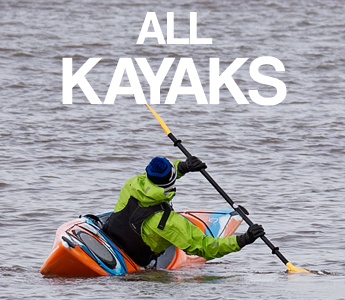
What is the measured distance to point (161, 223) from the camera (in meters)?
6.82

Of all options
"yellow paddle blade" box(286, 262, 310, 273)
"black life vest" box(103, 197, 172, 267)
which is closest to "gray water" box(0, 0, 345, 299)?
"yellow paddle blade" box(286, 262, 310, 273)

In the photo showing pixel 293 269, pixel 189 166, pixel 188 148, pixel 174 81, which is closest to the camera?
pixel 293 269

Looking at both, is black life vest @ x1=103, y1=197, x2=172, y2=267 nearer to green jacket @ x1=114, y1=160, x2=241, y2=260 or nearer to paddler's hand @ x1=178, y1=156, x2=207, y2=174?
green jacket @ x1=114, y1=160, x2=241, y2=260

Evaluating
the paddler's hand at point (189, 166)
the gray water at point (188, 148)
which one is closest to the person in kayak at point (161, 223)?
the gray water at point (188, 148)

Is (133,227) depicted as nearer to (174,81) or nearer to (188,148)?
(188,148)

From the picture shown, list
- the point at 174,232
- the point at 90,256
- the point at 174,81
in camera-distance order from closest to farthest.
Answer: the point at 174,232, the point at 90,256, the point at 174,81

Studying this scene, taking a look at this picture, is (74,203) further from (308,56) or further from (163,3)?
(163,3)

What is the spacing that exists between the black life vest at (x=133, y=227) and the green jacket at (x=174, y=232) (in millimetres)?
39

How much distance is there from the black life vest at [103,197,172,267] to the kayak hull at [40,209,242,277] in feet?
0.19

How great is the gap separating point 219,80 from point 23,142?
20.6ft

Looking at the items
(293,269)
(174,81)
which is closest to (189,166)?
(293,269)

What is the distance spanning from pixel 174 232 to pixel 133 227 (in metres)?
0.42

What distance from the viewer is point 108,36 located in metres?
23.0

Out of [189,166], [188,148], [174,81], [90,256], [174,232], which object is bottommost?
[90,256]
